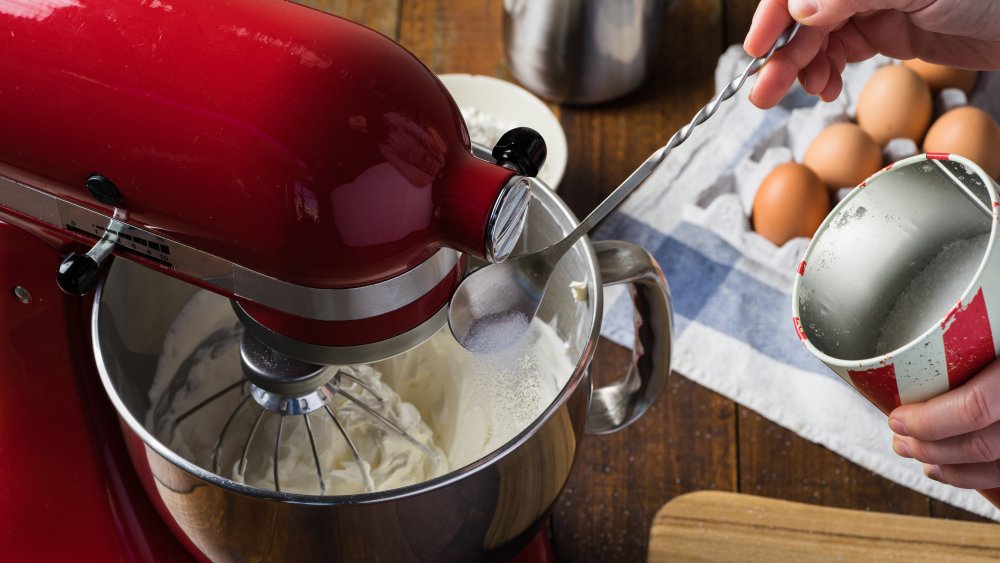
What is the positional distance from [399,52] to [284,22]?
0.05 metres

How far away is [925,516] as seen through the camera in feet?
2.66

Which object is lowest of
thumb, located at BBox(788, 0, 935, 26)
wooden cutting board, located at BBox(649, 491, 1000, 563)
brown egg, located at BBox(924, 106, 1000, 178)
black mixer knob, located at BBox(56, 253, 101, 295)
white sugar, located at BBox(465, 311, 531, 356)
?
wooden cutting board, located at BBox(649, 491, 1000, 563)

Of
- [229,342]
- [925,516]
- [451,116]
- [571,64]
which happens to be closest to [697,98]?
[571,64]

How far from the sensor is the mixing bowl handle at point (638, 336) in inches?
22.7

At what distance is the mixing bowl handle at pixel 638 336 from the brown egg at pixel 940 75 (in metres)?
0.57

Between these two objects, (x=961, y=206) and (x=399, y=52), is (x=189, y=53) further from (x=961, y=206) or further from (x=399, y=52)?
(x=961, y=206)

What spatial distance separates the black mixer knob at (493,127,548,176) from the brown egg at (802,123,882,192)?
56 centimetres

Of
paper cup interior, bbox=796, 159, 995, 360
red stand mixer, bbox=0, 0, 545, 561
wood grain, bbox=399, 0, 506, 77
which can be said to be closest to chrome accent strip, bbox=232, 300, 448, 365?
red stand mixer, bbox=0, 0, 545, 561

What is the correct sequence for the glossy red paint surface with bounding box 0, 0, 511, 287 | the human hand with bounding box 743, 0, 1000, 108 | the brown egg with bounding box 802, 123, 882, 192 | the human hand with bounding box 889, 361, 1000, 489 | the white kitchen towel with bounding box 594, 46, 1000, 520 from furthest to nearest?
the brown egg with bounding box 802, 123, 882, 192
the white kitchen towel with bounding box 594, 46, 1000, 520
the human hand with bounding box 743, 0, 1000, 108
the human hand with bounding box 889, 361, 1000, 489
the glossy red paint surface with bounding box 0, 0, 511, 287

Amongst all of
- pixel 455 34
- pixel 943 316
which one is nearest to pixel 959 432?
pixel 943 316

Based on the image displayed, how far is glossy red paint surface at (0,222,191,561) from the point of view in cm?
60

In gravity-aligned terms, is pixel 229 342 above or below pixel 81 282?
below

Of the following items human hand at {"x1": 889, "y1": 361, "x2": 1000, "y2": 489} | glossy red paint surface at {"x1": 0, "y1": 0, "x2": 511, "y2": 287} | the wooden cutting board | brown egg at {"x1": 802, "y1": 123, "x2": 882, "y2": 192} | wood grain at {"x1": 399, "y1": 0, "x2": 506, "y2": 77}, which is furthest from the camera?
wood grain at {"x1": 399, "y1": 0, "x2": 506, "y2": 77}

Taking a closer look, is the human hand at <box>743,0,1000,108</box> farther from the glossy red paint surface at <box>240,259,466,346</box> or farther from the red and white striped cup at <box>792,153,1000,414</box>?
the glossy red paint surface at <box>240,259,466,346</box>
